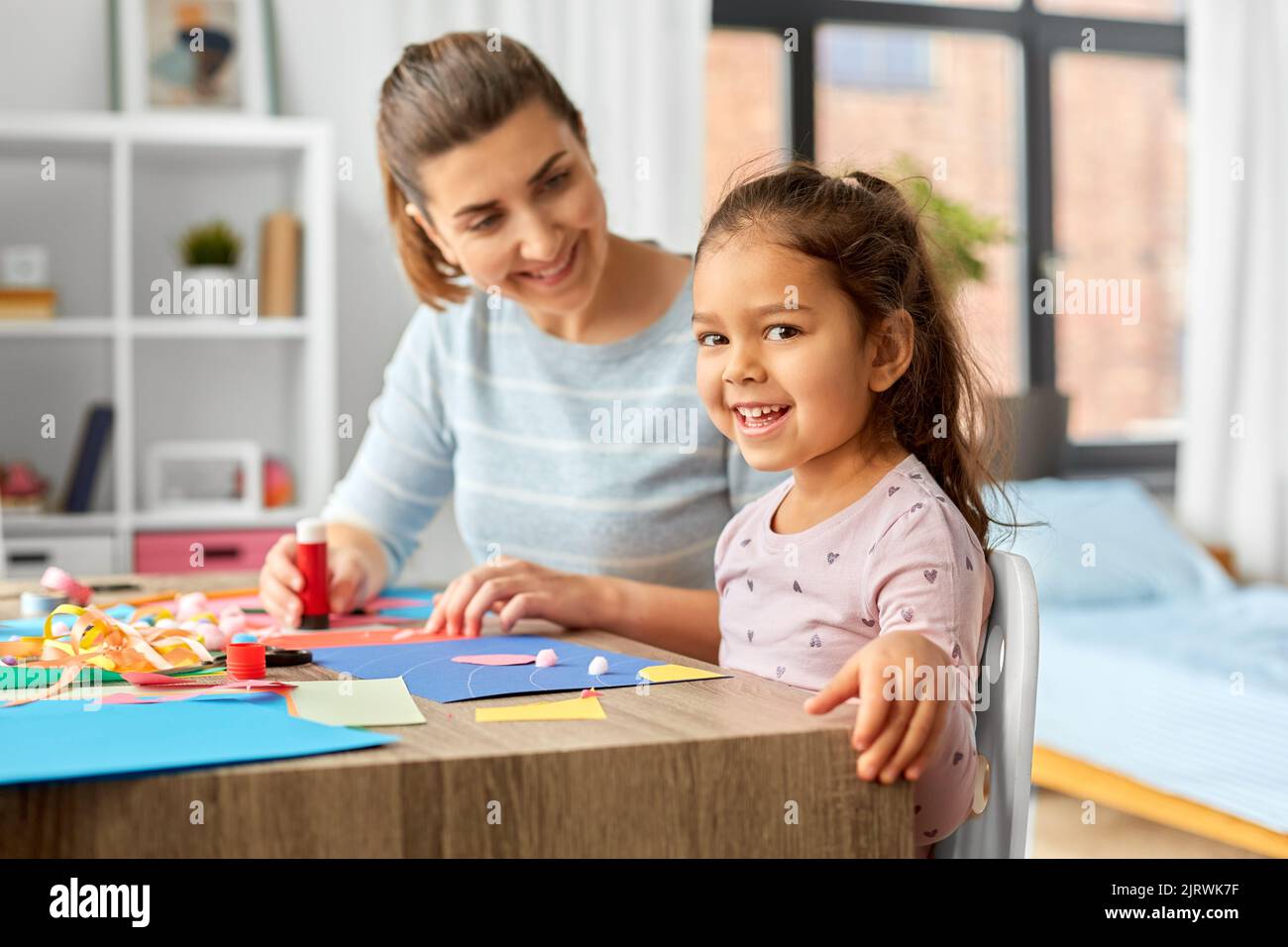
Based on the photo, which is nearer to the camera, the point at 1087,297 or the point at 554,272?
the point at 554,272

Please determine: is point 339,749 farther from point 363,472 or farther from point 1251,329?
point 1251,329

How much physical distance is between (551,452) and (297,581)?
355 mm

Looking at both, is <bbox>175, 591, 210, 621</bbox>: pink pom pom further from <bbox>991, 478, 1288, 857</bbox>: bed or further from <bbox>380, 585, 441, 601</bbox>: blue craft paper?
<bbox>991, 478, 1288, 857</bbox>: bed

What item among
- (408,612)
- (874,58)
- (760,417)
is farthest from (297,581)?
(874,58)

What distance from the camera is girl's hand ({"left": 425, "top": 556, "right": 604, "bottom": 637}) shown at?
3.96ft

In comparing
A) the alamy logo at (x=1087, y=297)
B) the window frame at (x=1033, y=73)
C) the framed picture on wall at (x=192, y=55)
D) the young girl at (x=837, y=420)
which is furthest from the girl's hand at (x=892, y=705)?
the alamy logo at (x=1087, y=297)

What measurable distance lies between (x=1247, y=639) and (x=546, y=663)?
227 centimetres

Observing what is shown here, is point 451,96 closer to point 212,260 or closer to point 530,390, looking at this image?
point 530,390

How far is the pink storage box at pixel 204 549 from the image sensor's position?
9.56ft

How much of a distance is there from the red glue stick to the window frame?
2725 mm

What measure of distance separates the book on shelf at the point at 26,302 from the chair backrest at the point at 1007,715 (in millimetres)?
2467

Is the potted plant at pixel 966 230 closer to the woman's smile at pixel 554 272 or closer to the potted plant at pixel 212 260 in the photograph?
the potted plant at pixel 212 260

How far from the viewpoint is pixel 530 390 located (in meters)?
1.61

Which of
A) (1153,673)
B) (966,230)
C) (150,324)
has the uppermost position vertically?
(966,230)
